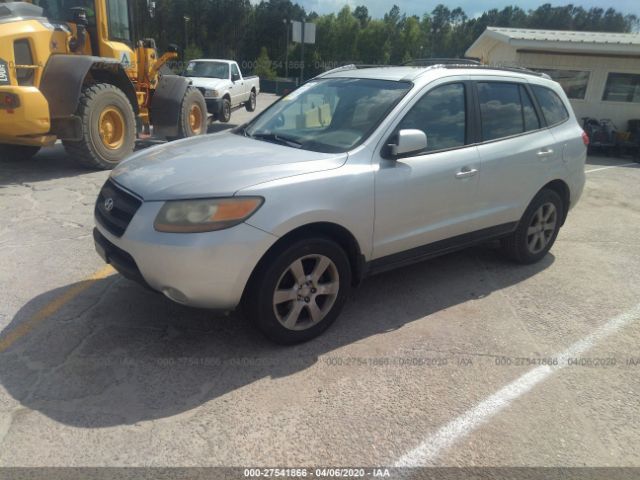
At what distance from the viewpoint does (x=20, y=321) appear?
11.2 feet

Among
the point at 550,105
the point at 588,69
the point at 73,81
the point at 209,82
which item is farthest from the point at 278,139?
the point at 588,69

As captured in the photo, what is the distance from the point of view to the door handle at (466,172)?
3820mm

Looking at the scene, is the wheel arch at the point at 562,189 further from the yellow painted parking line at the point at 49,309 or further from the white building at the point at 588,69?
the white building at the point at 588,69

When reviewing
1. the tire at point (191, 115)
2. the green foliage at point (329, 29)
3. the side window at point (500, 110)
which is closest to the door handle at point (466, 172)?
the side window at point (500, 110)

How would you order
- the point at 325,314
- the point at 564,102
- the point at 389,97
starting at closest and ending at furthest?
the point at 325,314 → the point at 389,97 → the point at 564,102

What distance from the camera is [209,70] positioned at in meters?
15.3

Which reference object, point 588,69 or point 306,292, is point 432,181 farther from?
point 588,69

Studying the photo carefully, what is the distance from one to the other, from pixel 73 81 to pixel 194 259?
18.6ft

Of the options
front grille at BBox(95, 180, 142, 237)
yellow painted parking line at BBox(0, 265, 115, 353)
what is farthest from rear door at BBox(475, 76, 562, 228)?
yellow painted parking line at BBox(0, 265, 115, 353)

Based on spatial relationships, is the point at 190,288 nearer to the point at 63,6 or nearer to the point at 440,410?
the point at 440,410

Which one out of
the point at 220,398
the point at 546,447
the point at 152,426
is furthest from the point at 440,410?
the point at 152,426

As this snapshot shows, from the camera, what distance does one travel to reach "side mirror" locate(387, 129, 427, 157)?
10.9 ft

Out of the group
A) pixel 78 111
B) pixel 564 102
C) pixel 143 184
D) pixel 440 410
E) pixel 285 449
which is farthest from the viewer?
pixel 78 111

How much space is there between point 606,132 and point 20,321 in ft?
49.6
